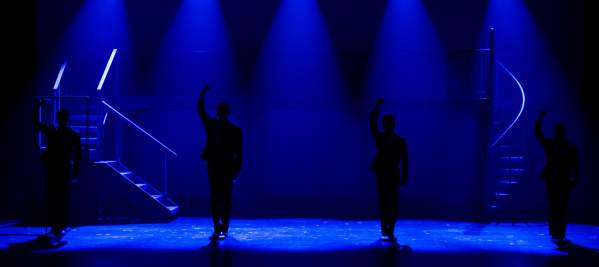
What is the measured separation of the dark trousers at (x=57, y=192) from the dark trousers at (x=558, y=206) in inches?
248

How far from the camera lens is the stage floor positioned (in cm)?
588

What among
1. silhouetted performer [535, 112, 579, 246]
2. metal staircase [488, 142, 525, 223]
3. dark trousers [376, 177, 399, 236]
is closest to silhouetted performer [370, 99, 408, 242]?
dark trousers [376, 177, 399, 236]

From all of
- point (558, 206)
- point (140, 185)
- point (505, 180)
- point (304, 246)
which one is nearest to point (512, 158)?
point (505, 180)

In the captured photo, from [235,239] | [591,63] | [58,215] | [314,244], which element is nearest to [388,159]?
[314,244]

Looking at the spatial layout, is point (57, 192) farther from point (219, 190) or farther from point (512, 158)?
point (512, 158)

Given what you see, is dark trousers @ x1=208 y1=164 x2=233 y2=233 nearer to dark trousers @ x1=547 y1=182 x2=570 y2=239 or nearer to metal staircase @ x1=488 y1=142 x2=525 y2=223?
dark trousers @ x1=547 y1=182 x2=570 y2=239

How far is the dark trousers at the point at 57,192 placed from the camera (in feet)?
23.7

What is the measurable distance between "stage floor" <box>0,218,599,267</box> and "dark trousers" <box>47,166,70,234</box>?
0.94 ft

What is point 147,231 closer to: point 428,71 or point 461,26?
point 428,71

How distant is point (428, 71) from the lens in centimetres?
1072

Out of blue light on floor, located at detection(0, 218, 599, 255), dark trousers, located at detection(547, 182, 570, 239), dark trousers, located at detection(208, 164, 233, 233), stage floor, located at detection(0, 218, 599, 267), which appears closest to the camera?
stage floor, located at detection(0, 218, 599, 267)

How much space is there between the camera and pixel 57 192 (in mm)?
7230

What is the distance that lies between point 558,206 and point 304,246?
11.1 ft

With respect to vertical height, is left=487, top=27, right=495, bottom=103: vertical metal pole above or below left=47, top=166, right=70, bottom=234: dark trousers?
above
